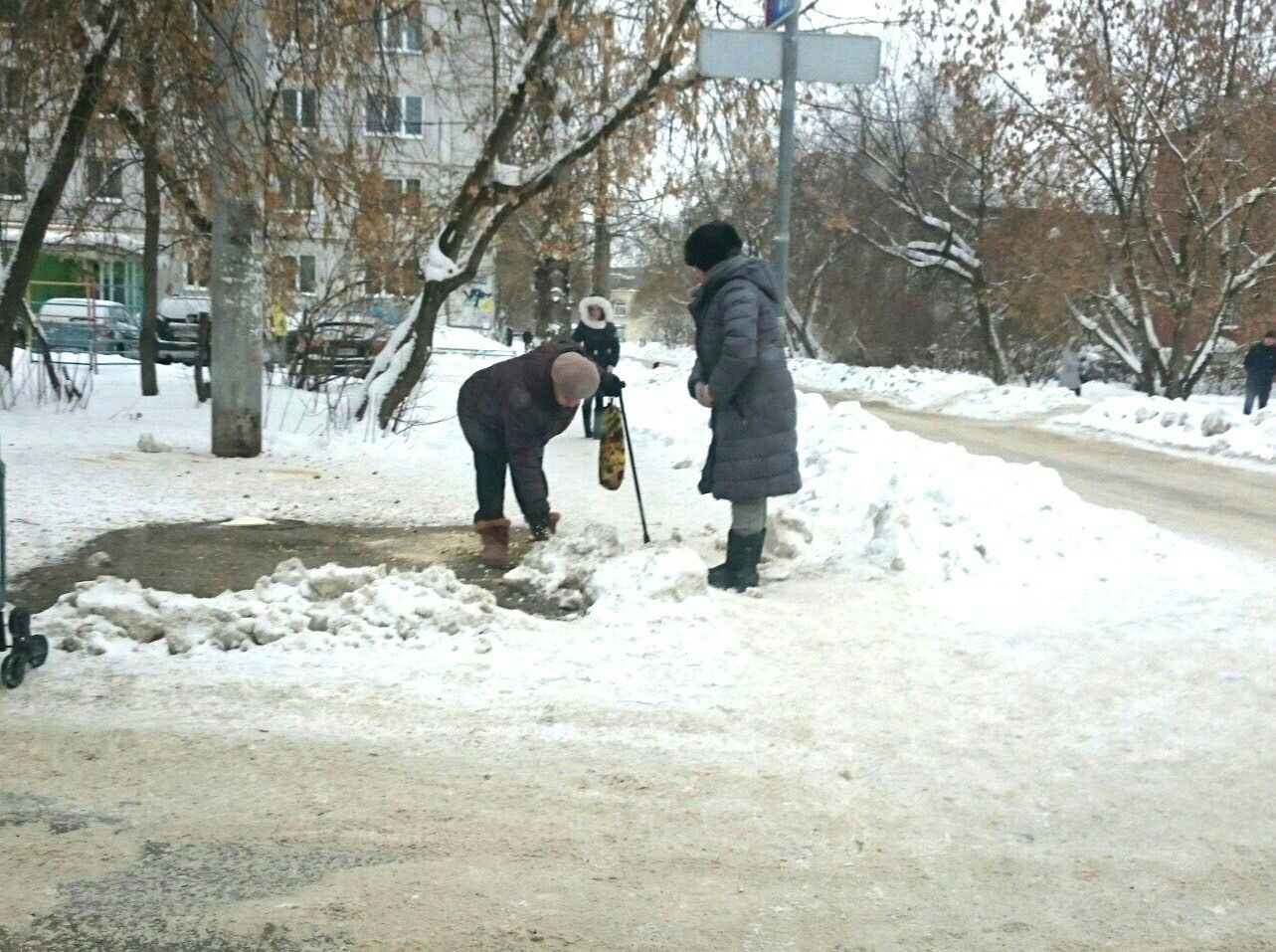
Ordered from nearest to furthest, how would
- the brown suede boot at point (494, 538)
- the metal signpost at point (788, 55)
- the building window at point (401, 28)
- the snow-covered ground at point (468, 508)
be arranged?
1. the snow-covered ground at point (468, 508)
2. the brown suede boot at point (494, 538)
3. the metal signpost at point (788, 55)
4. the building window at point (401, 28)

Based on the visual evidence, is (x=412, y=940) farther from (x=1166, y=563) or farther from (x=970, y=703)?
(x=1166, y=563)

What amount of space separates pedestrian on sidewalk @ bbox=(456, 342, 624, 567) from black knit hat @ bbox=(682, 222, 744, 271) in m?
0.85

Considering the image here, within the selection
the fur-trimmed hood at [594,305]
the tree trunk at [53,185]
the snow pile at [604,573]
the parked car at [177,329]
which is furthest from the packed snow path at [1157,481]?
the parked car at [177,329]

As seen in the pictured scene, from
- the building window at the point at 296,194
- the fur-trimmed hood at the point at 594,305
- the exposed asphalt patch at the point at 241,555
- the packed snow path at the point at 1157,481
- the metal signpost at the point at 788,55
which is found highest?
the metal signpost at the point at 788,55

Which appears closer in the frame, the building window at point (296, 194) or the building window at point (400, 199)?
the building window at point (296, 194)

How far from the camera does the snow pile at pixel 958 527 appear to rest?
7.07 m

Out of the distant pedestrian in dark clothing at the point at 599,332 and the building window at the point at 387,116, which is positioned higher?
the building window at the point at 387,116

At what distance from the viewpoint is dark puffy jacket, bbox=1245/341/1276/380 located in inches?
838

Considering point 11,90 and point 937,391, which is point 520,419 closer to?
point 11,90

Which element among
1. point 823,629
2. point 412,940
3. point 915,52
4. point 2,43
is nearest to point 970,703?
point 823,629

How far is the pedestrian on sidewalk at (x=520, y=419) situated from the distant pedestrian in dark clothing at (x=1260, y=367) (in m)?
17.1

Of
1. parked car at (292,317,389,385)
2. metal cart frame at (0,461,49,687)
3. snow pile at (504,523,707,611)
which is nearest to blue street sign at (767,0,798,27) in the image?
snow pile at (504,523,707,611)

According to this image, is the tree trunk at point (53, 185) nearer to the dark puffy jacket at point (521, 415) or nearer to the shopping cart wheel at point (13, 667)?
the dark puffy jacket at point (521, 415)

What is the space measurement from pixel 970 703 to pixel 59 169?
→ 10879 mm
